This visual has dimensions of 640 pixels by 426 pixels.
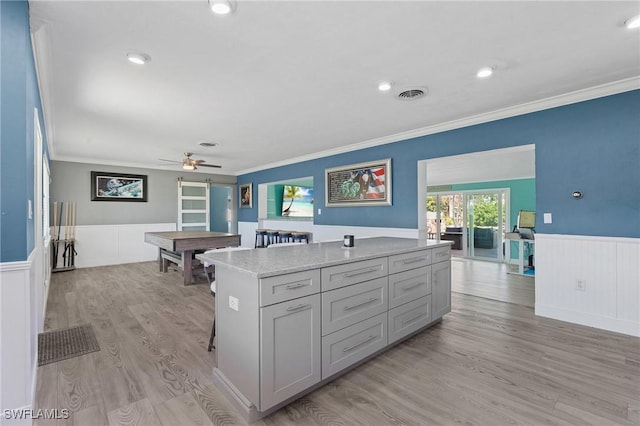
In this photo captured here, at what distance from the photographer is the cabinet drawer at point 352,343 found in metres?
2.01

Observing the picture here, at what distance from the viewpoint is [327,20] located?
6.33 ft

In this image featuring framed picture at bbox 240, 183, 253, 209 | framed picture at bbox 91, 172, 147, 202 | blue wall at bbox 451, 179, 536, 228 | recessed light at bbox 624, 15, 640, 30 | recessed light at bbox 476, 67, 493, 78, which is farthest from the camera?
framed picture at bbox 240, 183, 253, 209

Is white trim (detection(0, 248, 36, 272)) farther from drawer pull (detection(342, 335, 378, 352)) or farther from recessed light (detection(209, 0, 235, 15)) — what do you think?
drawer pull (detection(342, 335, 378, 352))

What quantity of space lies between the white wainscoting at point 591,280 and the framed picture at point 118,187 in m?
7.95

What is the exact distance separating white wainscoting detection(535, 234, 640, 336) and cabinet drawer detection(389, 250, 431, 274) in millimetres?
1553

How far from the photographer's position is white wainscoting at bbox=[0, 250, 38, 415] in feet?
5.25

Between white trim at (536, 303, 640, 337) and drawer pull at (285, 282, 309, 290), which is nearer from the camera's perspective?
drawer pull at (285, 282, 309, 290)

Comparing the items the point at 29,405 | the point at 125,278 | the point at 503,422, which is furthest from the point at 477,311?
the point at 125,278

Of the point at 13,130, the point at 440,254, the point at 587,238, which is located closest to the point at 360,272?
the point at 440,254

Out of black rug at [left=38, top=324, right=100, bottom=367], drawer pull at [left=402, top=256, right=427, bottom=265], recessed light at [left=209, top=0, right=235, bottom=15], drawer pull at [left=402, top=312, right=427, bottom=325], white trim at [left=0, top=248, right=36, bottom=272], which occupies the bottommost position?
black rug at [left=38, top=324, right=100, bottom=367]

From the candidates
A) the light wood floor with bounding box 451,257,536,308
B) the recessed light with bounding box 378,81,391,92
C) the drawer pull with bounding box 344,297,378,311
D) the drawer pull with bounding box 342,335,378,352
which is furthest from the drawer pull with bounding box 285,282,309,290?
the light wood floor with bounding box 451,257,536,308

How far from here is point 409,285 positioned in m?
2.73

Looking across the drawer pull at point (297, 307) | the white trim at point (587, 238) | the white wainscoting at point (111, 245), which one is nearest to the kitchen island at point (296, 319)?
the drawer pull at point (297, 307)

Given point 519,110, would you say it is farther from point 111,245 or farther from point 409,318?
point 111,245
